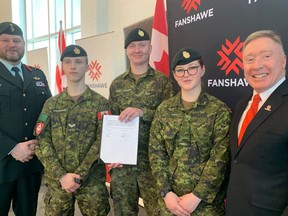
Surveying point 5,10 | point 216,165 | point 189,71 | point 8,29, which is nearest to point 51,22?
point 5,10

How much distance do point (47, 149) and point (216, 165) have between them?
1.03 m

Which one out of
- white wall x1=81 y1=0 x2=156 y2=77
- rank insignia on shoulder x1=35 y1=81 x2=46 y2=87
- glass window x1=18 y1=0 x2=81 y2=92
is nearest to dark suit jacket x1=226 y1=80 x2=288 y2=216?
rank insignia on shoulder x1=35 y1=81 x2=46 y2=87

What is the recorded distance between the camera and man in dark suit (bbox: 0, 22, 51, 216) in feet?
6.42

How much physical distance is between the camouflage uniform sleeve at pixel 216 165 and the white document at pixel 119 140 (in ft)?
1.55

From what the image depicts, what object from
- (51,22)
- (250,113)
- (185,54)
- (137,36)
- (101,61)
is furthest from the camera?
(51,22)

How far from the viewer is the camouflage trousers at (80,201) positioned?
1.76m

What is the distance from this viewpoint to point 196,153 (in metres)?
1.46

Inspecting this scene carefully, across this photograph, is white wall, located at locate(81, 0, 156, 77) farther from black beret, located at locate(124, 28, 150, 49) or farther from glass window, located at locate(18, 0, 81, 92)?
black beret, located at locate(124, 28, 150, 49)

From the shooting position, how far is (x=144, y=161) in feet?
6.27

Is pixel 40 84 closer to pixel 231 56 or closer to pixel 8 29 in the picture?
pixel 8 29

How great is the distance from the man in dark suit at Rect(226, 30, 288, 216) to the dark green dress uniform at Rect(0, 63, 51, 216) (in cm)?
147

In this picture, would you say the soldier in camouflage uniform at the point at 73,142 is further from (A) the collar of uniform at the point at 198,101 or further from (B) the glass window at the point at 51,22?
(B) the glass window at the point at 51,22

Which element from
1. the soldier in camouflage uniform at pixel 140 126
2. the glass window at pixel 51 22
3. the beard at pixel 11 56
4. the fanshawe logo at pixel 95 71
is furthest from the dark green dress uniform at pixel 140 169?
the glass window at pixel 51 22

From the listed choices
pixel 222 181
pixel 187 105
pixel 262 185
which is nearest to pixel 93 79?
pixel 187 105
